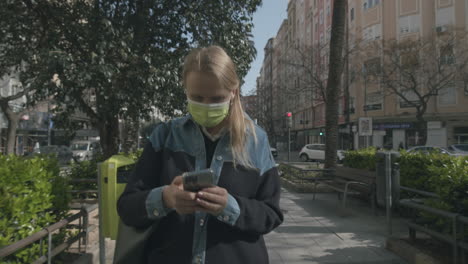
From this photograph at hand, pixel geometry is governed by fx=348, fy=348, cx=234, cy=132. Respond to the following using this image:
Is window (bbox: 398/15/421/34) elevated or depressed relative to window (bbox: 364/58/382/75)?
elevated

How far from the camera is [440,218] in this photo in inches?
161

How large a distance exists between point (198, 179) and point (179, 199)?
11 centimetres

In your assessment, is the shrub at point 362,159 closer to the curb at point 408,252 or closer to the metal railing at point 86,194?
the curb at point 408,252

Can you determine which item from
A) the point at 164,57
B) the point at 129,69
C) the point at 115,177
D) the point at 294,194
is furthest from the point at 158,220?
the point at 294,194

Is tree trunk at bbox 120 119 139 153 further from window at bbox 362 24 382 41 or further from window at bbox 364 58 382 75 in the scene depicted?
window at bbox 362 24 382 41

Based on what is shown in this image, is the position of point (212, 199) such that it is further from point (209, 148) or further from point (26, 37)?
point (26, 37)

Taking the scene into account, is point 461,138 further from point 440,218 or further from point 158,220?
point 158,220

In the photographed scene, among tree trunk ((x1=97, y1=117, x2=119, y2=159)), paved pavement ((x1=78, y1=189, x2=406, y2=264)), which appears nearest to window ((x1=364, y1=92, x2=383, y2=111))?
paved pavement ((x1=78, y1=189, x2=406, y2=264))

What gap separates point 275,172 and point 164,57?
702 cm

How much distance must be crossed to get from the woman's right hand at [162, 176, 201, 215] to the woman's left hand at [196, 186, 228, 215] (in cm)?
2

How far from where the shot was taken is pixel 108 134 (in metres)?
8.85

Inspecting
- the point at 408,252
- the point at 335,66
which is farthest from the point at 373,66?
the point at 408,252

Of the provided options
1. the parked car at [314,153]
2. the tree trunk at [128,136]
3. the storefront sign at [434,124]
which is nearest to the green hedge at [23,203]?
the tree trunk at [128,136]

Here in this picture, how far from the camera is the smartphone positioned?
1.10 metres
